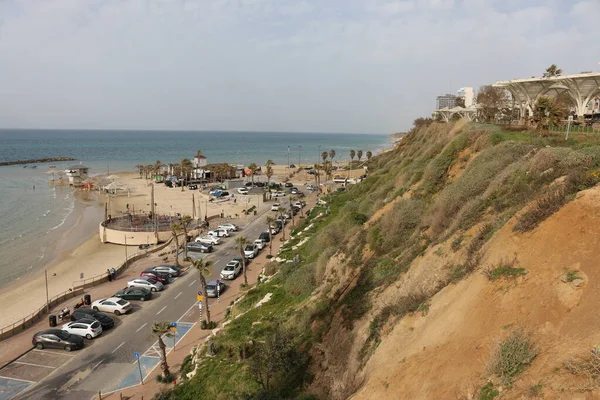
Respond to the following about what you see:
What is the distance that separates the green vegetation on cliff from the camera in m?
11.4

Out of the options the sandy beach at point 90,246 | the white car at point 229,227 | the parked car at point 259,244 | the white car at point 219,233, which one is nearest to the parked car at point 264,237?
the parked car at point 259,244

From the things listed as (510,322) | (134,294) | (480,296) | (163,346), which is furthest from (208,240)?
(510,322)

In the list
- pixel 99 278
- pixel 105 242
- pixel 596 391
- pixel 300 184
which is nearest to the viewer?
pixel 596 391

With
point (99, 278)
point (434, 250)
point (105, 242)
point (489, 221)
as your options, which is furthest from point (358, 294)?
point (105, 242)

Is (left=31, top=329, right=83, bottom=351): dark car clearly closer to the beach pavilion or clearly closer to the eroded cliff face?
the eroded cliff face

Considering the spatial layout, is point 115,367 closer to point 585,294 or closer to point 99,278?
point 99,278

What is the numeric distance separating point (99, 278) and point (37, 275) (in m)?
7.90

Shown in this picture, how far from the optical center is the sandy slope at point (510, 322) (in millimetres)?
7031

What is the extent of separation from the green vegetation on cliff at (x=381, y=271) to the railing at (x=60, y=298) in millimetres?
11775

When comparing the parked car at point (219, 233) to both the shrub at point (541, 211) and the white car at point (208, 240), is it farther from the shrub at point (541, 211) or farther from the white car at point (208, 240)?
the shrub at point (541, 211)

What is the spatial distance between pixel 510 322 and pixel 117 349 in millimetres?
19181

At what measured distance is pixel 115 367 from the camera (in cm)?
1859

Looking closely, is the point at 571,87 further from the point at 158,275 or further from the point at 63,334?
the point at 63,334

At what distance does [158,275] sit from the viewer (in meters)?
30.2
